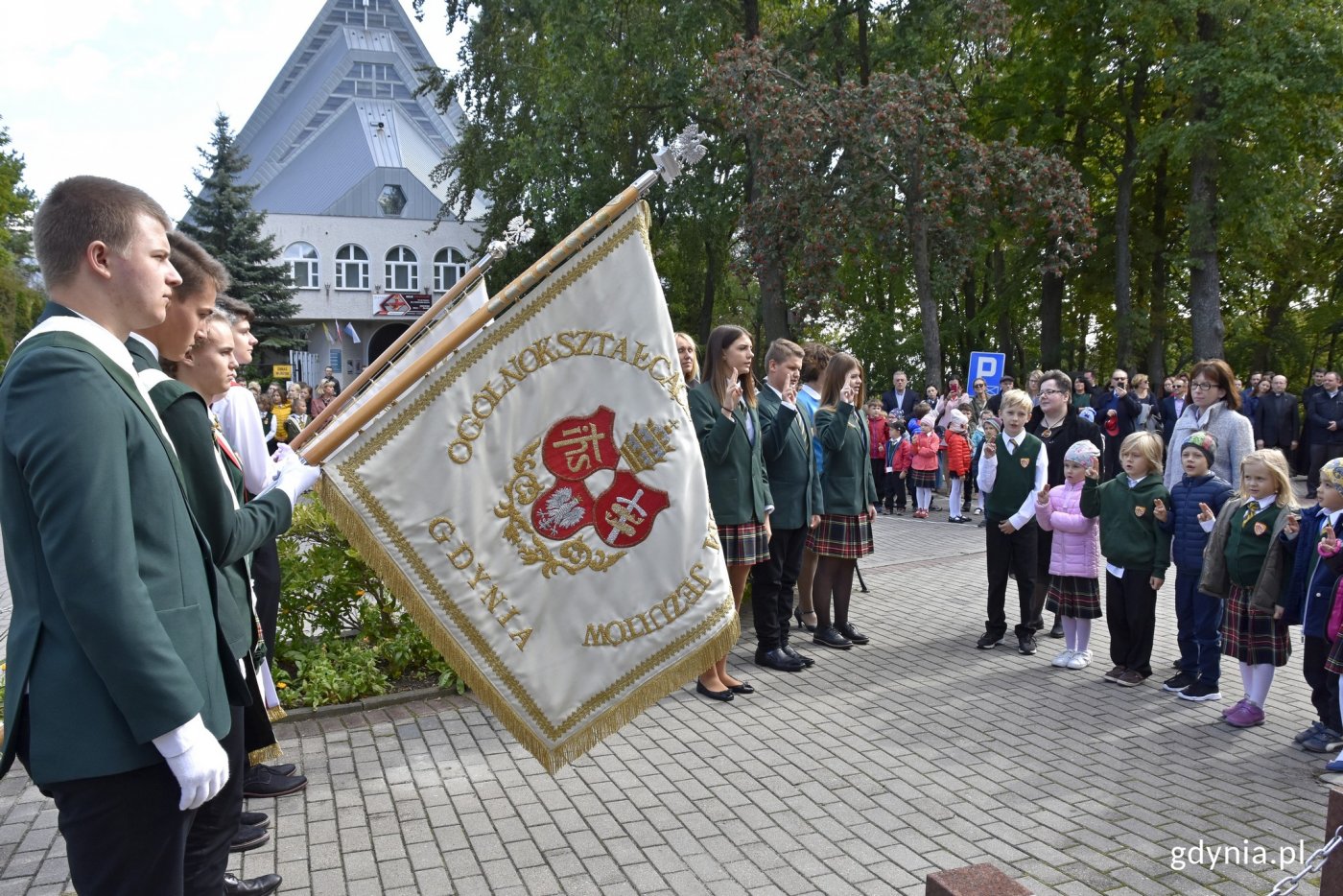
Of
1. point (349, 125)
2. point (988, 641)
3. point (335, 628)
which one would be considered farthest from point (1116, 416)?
point (349, 125)

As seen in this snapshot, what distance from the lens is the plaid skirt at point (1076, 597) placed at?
655 centimetres

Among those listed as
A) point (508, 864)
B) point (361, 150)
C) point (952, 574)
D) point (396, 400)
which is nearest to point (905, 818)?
point (508, 864)

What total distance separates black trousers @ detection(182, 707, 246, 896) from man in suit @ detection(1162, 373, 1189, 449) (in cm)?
1497

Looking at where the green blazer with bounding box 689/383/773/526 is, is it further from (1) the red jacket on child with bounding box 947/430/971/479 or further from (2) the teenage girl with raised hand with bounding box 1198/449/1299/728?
(1) the red jacket on child with bounding box 947/430/971/479

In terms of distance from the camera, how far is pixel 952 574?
10.1 meters

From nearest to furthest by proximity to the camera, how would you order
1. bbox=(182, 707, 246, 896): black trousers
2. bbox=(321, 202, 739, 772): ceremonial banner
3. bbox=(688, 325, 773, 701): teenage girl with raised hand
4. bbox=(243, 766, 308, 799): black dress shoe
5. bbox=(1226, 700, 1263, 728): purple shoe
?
bbox=(182, 707, 246, 896): black trousers
bbox=(321, 202, 739, 772): ceremonial banner
bbox=(243, 766, 308, 799): black dress shoe
bbox=(1226, 700, 1263, 728): purple shoe
bbox=(688, 325, 773, 701): teenage girl with raised hand

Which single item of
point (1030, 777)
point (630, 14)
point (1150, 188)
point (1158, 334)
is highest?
point (630, 14)

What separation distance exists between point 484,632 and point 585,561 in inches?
16.7

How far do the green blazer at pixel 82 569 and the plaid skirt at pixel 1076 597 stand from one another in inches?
230

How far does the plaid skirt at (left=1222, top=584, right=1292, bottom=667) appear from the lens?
5406 mm

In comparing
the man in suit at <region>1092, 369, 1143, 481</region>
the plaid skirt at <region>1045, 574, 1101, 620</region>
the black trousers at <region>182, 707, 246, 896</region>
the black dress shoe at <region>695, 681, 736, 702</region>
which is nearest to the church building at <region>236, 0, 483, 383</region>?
the man in suit at <region>1092, 369, 1143, 481</region>

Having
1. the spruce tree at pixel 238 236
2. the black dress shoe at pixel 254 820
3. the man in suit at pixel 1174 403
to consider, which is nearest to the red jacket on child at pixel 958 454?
the man in suit at pixel 1174 403

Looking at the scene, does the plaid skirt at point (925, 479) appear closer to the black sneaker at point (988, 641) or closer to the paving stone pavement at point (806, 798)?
the black sneaker at point (988, 641)

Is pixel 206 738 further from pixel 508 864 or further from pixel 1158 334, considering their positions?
pixel 1158 334
